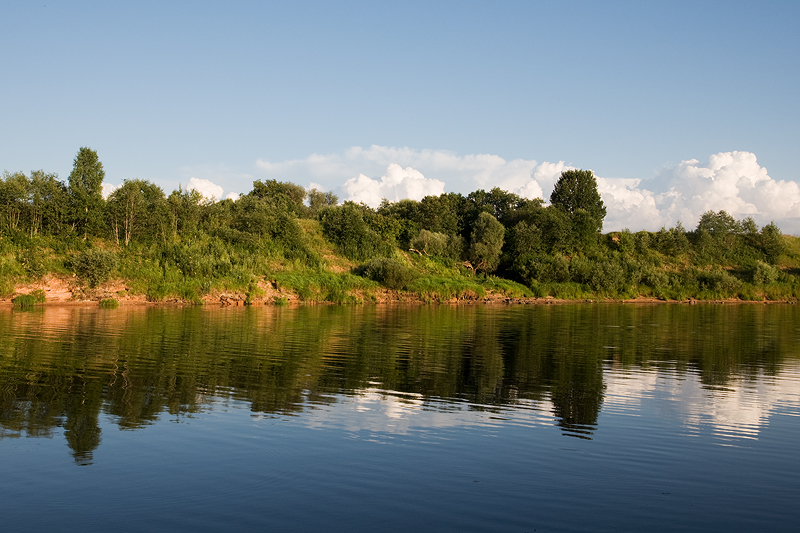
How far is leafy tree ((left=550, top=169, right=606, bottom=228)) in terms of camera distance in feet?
298

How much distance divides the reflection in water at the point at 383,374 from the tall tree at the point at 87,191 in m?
26.6

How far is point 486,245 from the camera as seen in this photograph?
240ft

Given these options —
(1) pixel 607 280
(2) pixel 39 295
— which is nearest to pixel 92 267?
(2) pixel 39 295

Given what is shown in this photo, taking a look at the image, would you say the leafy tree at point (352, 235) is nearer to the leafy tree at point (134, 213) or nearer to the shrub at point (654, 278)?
the leafy tree at point (134, 213)

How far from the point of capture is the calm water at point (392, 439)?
23.4 feet

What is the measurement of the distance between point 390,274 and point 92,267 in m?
25.5

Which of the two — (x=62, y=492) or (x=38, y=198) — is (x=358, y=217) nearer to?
(x=38, y=198)

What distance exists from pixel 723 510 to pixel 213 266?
4908cm

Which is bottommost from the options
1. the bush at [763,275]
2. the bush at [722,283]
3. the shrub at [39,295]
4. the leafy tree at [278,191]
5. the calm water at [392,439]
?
the calm water at [392,439]

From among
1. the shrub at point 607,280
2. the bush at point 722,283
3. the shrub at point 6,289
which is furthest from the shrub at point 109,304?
the bush at point 722,283

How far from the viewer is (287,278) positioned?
5538cm

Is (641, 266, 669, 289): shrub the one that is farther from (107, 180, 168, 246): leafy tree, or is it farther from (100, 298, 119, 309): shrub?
(100, 298, 119, 309): shrub

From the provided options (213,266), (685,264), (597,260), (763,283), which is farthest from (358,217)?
(763,283)

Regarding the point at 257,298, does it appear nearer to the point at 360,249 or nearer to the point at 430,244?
the point at 360,249
